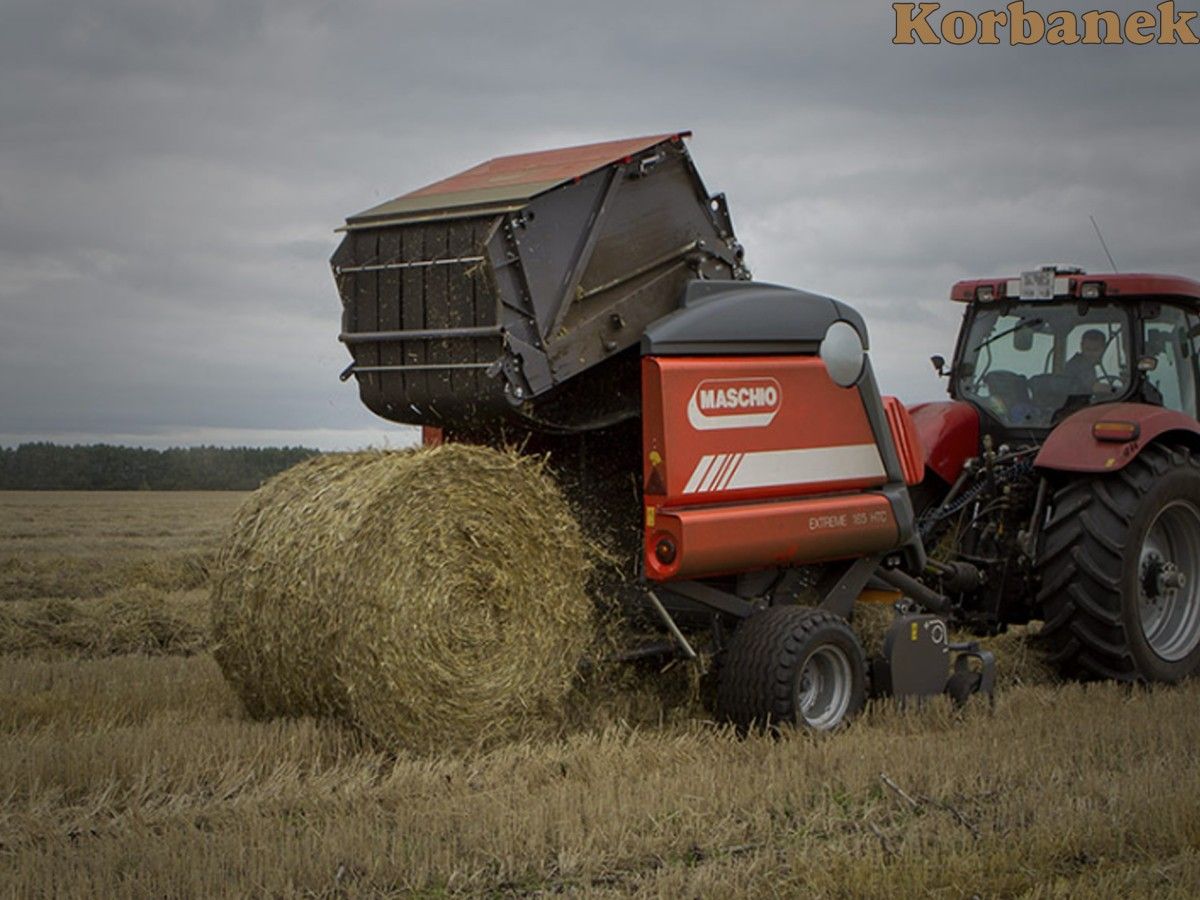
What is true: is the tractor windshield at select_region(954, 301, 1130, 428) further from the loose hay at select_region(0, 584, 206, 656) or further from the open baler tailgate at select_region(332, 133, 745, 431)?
the loose hay at select_region(0, 584, 206, 656)

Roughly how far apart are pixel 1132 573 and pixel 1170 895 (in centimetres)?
372

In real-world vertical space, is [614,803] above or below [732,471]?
below

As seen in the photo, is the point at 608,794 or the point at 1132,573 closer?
the point at 608,794

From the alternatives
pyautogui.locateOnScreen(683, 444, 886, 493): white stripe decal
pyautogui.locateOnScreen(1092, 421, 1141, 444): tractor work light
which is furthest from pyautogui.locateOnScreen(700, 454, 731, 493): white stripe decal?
pyautogui.locateOnScreen(1092, 421, 1141, 444): tractor work light

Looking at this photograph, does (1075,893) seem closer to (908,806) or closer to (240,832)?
(908,806)

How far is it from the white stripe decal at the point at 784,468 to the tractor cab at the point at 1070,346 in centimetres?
188

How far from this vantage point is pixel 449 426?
→ 6.63 meters

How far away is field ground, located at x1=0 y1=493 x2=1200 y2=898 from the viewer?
4293 mm

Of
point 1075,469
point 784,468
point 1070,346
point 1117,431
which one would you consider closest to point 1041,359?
point 1070,346

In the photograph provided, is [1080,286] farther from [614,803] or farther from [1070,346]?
[614,803]

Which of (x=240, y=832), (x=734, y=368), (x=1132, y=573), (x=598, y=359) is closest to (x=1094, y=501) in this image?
(x=1132, y=573)

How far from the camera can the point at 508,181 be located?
6.58 m

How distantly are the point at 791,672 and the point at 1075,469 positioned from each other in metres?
2.25

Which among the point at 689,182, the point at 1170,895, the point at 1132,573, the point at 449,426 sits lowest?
the point at 1170,895
